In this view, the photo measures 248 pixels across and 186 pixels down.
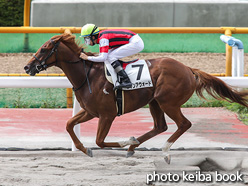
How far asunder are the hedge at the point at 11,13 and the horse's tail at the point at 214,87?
893 cm

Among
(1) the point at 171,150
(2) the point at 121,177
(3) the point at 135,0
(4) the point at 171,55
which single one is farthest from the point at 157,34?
(2) the point at 121,177

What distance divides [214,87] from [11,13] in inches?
365

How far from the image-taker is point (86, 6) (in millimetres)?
Answer: 12641

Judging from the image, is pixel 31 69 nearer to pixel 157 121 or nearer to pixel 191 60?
pixel 157 121

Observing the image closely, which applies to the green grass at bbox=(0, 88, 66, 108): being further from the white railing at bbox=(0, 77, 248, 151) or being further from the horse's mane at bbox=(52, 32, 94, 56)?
the horse's mane at bbox=(52, 32, 94, 56)

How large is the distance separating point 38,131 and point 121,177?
280cm

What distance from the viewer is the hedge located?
46.5 ft

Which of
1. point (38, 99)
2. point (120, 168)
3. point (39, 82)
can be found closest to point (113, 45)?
point (39, 82)

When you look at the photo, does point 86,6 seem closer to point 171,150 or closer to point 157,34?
point 157,34

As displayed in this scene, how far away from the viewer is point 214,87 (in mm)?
6285

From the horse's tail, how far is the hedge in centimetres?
893

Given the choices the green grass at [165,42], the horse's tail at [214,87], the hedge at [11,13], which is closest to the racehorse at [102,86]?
the horse's tail at [214,87]

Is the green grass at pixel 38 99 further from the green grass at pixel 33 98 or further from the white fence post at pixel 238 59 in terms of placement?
the white fence post at pixel 238 59

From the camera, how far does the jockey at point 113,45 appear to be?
5.66 metres
